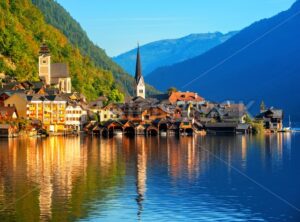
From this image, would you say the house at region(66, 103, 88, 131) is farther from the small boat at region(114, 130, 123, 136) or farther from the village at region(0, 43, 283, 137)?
the small boat at region(114, 130, 123, 136)

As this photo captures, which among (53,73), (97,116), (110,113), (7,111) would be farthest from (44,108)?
(53,73)

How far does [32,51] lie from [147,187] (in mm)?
115247

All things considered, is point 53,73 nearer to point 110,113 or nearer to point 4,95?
point 110,113

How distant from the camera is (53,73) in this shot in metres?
146

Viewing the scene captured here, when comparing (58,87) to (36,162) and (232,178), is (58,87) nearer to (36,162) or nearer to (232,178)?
(36,162)

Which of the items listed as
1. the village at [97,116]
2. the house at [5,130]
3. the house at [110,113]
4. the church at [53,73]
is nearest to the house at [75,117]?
the village at [97,116]

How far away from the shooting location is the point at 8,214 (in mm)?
30781

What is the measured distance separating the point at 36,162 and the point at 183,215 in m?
25.6

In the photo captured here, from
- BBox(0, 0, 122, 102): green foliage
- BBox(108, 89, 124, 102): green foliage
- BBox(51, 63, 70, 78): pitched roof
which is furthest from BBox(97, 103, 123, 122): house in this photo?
BBox(108, 89, 124, 102): green foliage

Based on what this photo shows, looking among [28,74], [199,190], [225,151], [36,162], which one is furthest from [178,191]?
[28,74]

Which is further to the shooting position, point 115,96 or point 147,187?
point 115,96

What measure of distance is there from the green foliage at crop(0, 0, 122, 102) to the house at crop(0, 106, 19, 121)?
23.6 meters

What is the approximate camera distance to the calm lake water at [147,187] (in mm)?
31500

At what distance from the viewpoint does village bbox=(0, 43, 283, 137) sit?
11000 centimetres
